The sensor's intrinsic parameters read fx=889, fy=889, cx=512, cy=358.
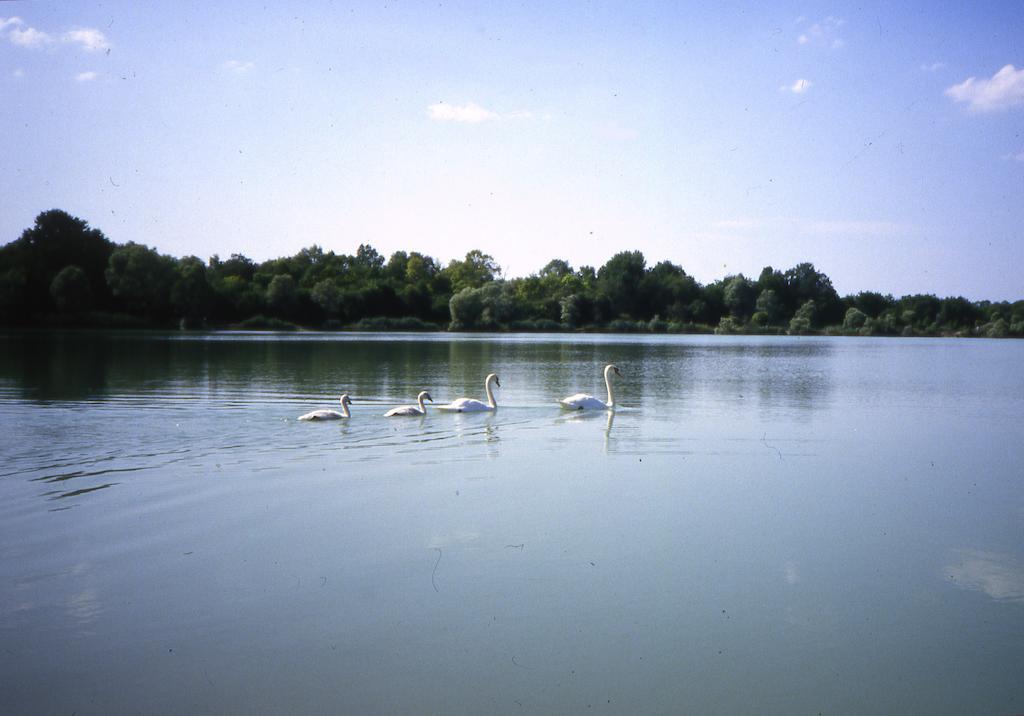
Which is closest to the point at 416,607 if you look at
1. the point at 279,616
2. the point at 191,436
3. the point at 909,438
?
the point at 279,616

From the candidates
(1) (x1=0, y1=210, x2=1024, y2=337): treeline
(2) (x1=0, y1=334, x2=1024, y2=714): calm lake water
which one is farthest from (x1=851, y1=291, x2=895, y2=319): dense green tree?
(2) (x1=0, y1=334, x2=1024, y2=714): calm lake water

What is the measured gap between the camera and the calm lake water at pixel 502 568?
15.4 feet

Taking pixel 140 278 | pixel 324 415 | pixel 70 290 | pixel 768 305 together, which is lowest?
pixel 324 415

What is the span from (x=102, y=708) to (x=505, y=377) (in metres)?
20.7

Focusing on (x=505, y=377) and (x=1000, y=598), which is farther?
(x=505, y=377)

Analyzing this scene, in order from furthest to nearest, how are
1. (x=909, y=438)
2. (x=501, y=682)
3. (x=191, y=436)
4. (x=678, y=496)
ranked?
(x=909, y=438) < (x=191, y=436) < (x=678, y=496) < (x=501, y=682)

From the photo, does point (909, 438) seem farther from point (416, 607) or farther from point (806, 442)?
point (416, 607)

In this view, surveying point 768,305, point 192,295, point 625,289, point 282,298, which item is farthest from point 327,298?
point 768,305

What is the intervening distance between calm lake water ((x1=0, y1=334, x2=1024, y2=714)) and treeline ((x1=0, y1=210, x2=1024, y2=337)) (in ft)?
199

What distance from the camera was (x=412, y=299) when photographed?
90938 millimetres

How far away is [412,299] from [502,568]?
280ft

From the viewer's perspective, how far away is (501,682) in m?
4.72

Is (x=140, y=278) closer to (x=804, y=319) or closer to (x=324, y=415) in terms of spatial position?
(x=324, y=415)

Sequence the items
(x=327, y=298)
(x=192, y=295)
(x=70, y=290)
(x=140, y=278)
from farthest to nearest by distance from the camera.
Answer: (x=327, y=298) < (x=192, y=295) < (x=140, y=278) < (x=70, y=290)
